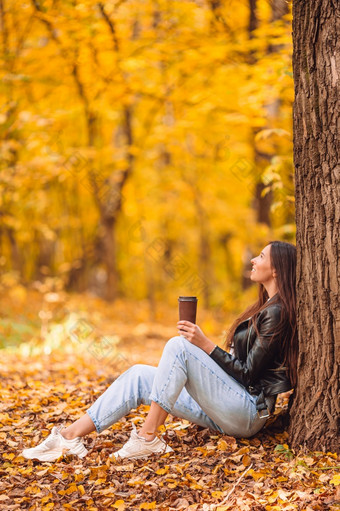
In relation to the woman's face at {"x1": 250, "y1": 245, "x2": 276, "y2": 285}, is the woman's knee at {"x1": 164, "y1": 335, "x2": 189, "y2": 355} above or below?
below

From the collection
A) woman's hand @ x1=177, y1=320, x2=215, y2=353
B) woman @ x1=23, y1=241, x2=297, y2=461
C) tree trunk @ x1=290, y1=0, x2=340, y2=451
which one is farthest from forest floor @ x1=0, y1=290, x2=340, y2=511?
woman's hand @ x1=177, y1=320, x2=215, y2=353

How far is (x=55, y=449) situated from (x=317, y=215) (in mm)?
2025

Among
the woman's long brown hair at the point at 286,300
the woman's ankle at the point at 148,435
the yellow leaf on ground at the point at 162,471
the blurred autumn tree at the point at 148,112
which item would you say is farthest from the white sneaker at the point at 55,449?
the blurred autumn tree at the point at 148,112

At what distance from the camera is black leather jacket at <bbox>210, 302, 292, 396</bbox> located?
293 cm

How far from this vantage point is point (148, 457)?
3.03 m

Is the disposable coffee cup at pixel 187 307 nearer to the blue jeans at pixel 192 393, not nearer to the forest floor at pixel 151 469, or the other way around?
the blue jeans at pixel 192 393

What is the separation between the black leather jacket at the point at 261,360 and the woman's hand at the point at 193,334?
0.19ft

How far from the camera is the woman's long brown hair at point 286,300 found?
2.99 m

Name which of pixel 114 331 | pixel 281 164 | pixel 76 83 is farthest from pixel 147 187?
pixel 281 164

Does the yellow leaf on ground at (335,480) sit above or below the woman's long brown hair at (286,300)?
below

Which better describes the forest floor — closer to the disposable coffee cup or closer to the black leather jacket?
the black leather jacket

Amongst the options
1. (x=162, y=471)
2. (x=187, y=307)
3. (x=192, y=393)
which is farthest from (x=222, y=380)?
(x=162, y=471)

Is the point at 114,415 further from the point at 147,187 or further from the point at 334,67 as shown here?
the point at 147,187

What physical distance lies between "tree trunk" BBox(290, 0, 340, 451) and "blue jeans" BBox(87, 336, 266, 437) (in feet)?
1.12
